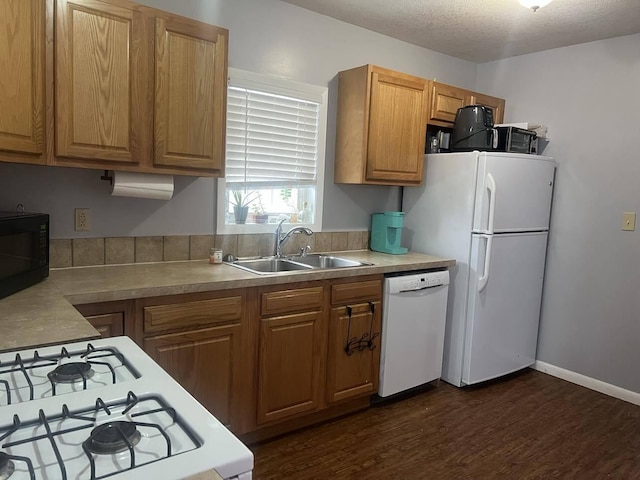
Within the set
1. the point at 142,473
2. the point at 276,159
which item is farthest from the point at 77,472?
the point at 276,159

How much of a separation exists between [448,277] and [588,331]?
1191 millimetres

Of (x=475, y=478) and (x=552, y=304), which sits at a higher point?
(x=552, y=304)

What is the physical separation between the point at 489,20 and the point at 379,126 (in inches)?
38.9

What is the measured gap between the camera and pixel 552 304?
369cm

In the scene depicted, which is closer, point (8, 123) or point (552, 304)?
point (8, 123)

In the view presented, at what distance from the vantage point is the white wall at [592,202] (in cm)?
326

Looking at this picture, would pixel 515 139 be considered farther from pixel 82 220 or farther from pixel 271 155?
pixel 82 220

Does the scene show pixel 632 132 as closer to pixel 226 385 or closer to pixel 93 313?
pixel 226 385

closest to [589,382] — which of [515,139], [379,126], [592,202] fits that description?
[592,202]

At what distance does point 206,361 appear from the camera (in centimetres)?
225

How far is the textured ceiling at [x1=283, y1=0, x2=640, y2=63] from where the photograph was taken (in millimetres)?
2861

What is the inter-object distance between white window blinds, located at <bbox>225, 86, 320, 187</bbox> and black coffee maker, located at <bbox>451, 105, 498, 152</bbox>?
3.50ft

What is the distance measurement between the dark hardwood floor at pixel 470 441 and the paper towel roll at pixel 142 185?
4.67 feet

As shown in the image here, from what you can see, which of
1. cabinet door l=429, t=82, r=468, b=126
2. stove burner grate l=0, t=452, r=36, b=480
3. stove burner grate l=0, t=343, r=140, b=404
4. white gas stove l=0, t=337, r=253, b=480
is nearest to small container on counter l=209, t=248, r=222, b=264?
stove burner grate l=0, t=343, r=140, b=404
